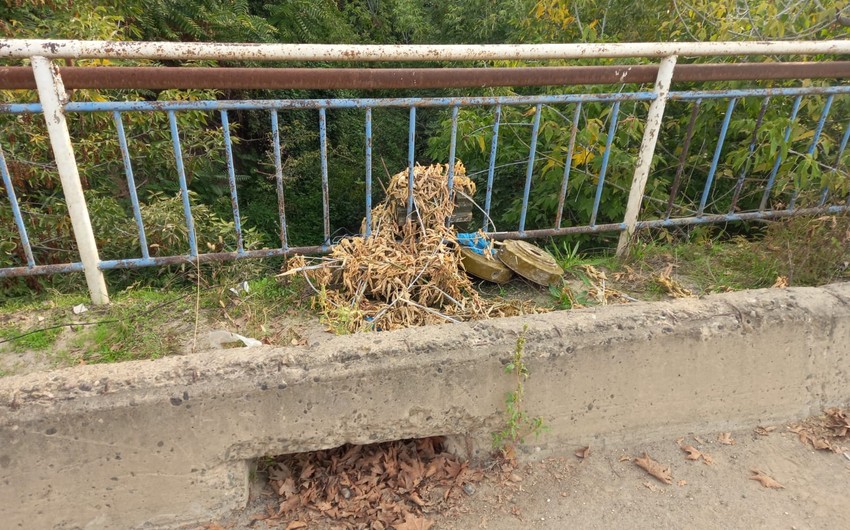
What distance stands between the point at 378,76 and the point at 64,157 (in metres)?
1.30

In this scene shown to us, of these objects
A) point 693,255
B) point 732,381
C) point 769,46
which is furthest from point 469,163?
point 732,381

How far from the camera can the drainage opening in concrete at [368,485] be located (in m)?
2.08

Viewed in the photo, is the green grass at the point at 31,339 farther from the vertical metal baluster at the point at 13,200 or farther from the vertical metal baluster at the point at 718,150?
the vertical metal baluster at the point at 718,150

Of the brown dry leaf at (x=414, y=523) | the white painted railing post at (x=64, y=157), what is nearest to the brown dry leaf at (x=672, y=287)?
the brown dry leaf at (x=414, y=523)

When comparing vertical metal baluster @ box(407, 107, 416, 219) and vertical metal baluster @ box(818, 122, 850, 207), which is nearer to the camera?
vertical metal baluster @ box(407, 107, 416, 219)

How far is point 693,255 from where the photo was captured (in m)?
3.16

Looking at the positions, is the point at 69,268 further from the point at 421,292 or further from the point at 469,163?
the point at 469,163

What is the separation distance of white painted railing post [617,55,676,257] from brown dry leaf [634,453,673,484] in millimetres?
1149

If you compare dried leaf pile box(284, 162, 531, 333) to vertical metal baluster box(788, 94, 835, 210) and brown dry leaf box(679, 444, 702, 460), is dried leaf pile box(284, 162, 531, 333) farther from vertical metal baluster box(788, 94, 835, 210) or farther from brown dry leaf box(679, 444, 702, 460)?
vertical metal baluster box(788, 94, 835, 210)

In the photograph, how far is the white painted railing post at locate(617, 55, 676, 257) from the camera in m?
2.65

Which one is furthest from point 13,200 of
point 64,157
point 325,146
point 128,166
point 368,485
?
point 368,485

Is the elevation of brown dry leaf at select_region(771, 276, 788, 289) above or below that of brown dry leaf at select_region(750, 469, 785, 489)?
above

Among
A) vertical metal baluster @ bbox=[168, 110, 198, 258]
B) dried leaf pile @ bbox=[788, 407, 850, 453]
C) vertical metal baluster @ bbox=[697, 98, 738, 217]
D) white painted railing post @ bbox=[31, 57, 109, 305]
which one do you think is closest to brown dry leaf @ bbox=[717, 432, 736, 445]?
dried leaf pile @ bbox=[788, 407, 850, 453]

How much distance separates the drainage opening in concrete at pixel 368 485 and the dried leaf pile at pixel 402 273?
542 millimetres
